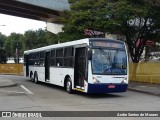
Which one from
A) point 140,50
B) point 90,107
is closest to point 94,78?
point 90,107

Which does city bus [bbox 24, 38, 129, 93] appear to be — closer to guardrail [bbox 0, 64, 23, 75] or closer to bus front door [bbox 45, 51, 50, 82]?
bus front door [bbox 45, 51, 50, 82]

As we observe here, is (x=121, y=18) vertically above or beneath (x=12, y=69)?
above

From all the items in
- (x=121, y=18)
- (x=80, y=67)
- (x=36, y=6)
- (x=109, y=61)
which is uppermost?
(x=36, y=6)

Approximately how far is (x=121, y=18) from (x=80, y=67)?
28.8ft

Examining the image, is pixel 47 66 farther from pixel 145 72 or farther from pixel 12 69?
pixel 12 69

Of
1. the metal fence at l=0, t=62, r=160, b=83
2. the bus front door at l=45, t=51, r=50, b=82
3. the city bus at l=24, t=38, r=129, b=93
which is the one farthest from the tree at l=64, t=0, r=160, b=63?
the city bus at l=24, t=38, r=129, b=93

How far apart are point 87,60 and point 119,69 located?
1.78 m

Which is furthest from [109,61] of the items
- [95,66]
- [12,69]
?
[12,69]

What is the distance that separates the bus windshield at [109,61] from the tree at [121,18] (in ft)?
26.6

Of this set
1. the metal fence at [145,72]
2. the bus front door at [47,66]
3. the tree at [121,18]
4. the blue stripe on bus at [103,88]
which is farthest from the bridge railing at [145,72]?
the blue stripe on bus at [103,88]

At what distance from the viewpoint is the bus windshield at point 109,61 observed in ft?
53.8

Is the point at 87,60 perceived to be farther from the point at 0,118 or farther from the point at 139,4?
the point at 139,4

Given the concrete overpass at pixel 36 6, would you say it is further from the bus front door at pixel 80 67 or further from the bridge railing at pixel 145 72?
the bus front door at pixel 80 67

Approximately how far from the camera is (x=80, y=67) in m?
17.4
